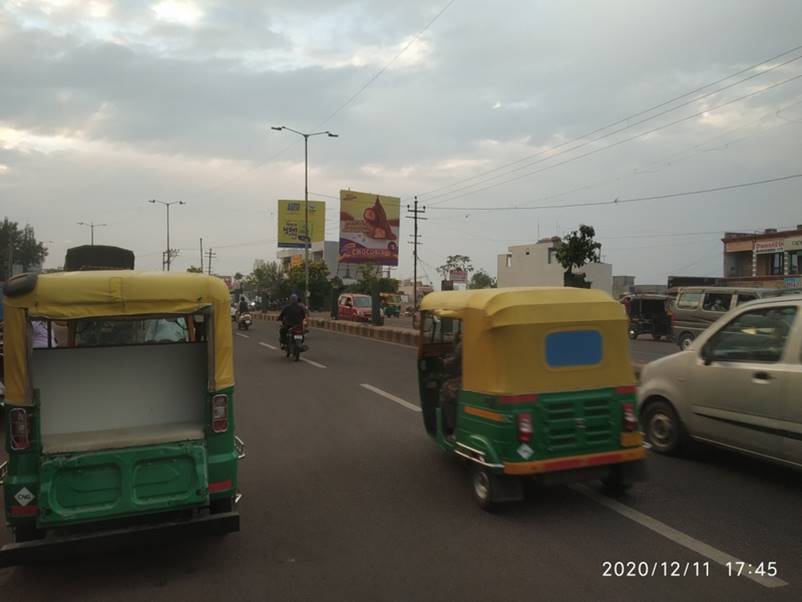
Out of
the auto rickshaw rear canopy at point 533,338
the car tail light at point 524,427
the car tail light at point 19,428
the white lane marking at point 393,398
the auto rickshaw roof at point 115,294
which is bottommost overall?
the white lane marking at point 393,398

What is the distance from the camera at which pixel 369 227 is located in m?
42.3

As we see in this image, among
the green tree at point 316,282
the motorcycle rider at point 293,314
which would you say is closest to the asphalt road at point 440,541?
the motorcycle rider at point 293,314

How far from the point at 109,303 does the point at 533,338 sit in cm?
300

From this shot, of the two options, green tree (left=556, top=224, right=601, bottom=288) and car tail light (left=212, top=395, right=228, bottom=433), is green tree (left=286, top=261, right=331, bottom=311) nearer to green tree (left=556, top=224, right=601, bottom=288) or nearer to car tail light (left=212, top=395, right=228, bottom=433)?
green tree (left=556, top=224, right=601, bottom=288)

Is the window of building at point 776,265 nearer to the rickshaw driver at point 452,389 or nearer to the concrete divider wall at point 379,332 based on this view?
the concrete divider wall at point 379,332

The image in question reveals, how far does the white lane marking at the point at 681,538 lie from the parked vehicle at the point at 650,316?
22063 mm

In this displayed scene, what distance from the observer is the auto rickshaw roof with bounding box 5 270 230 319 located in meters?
3.65

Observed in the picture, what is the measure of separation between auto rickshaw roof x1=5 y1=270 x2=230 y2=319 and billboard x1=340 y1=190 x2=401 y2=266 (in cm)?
3767

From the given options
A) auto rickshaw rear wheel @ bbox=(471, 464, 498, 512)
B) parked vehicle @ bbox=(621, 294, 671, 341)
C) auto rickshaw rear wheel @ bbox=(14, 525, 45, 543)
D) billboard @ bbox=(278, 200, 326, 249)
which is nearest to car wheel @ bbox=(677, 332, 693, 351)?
parked vehicle @ bbox=(621, 294, 671, 341)

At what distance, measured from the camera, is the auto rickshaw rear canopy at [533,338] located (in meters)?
4.61

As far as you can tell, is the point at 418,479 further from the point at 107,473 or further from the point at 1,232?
the point at 1,232

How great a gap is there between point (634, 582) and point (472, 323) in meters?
2.13

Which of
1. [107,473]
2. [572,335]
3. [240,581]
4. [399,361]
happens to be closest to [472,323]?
[572,335]

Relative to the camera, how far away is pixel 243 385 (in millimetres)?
11875
